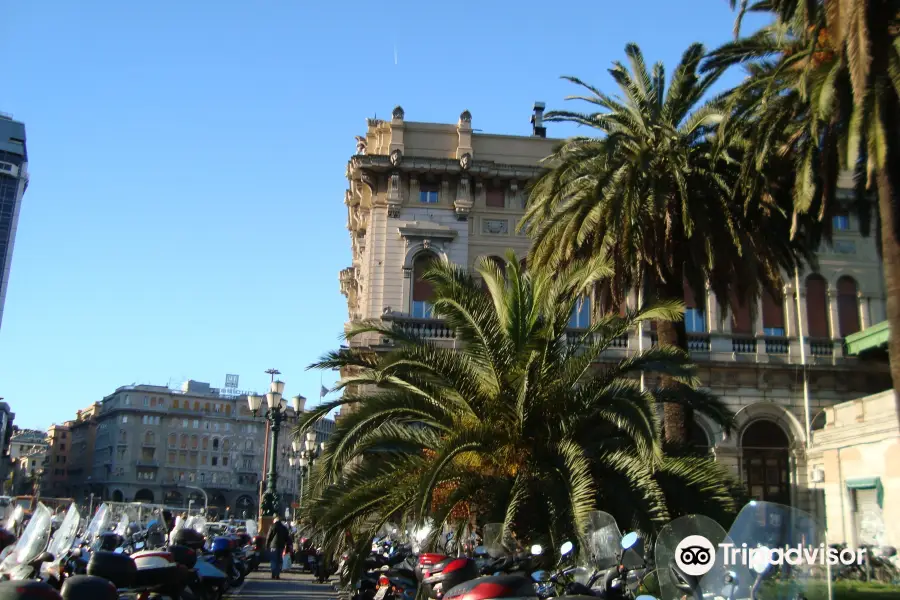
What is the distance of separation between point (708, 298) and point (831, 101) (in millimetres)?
15127

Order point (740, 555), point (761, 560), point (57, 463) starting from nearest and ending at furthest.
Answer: point (761, 560) < point (740, 555) < point (57, 463)

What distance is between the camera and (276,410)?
77.2 ft

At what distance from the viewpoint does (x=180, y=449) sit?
10906 centimetres

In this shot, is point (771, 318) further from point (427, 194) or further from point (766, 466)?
point (427, 194)

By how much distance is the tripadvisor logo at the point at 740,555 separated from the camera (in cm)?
569

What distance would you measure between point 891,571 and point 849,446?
6830 millimetres

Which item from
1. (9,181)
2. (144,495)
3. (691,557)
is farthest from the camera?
(9,181)

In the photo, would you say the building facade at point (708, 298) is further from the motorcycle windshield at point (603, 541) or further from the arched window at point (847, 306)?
the motorcycle windshield at point (603, 541)

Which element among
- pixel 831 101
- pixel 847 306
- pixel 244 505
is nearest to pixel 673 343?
pixel 831 101

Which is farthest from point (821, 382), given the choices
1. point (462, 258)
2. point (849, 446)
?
point (462, 258)

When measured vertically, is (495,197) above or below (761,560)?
above

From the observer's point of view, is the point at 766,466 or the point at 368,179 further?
the point at 368,179

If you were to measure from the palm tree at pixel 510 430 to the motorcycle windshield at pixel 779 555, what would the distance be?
20.5 feet

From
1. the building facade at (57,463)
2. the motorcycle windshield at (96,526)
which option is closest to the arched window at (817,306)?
the motorcycle windshield at (96,526)
